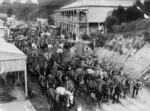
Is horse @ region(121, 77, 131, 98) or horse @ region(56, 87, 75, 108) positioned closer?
horse @ region(56, 87, 75, 108)

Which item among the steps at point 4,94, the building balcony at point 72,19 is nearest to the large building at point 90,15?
the building balcony at point 72,19

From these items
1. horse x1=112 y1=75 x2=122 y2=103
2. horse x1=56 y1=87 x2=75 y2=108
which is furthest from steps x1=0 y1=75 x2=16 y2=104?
horse x1=112 y1=75 x2=122 y2=103

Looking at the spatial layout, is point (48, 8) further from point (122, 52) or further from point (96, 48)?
point (122, 52)

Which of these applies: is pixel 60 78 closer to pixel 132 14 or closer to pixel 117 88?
pixel 117 88

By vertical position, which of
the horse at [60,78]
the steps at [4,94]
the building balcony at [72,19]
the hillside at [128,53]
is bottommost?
the steps at [4,94]

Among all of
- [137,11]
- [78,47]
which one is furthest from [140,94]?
[137,11]

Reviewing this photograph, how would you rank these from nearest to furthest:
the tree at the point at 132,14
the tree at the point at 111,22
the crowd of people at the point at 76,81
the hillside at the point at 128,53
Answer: the crowd of people at the point at 76,81, the hillside at the point at 128,53, the tree at the point at 132,14, the tree at the point at 111,22

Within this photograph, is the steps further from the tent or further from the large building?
the large building

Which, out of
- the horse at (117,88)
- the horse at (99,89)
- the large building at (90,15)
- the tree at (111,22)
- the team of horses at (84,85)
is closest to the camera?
the team of horses at (84,85)

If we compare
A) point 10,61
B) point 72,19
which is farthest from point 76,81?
point 72,19

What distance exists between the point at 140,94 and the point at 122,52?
6627 millimetres

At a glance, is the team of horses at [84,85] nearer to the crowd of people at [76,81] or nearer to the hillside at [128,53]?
the crowd of people at [76,81]

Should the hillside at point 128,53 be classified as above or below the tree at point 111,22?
below

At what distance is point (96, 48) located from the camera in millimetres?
24141
